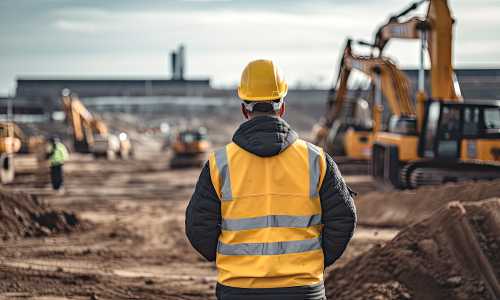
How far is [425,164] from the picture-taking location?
1667 centimetres

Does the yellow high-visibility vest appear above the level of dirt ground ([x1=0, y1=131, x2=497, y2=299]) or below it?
above

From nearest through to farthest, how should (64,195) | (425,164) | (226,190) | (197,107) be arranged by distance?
(226,190) < (425,164) < (64,195) < (197,107)

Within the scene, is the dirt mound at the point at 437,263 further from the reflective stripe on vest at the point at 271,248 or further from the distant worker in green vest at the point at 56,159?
the distant worker in green vest at the point at 56,159

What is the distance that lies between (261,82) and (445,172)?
1330 cm

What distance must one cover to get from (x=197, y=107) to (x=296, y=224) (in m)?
71.7

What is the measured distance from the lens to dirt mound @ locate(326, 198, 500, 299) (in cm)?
720

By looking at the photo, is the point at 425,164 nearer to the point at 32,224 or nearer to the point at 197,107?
the point at 32,224

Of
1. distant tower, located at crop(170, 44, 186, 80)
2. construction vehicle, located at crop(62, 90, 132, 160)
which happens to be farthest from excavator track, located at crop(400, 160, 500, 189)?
distant tower, located at crop(170, 44, 186, 80)

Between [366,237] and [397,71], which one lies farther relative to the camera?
Result: [397,71]

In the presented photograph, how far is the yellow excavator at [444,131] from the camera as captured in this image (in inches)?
642

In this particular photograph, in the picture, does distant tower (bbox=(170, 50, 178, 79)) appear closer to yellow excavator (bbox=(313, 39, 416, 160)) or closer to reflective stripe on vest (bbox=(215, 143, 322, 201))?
yellow excavator (bbox=(313, 39, 416, 160))

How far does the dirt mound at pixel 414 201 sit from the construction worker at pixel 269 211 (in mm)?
8830

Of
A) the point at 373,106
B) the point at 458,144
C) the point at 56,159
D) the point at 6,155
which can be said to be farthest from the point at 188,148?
the point at 458,144

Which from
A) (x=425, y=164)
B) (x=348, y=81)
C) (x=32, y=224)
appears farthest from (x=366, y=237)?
(x=348, y=81)
